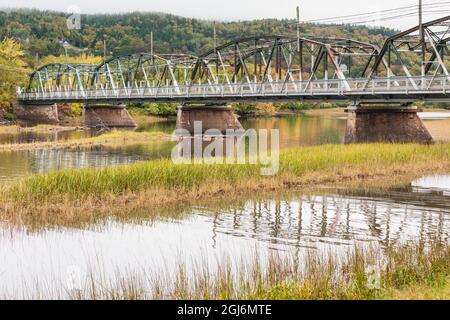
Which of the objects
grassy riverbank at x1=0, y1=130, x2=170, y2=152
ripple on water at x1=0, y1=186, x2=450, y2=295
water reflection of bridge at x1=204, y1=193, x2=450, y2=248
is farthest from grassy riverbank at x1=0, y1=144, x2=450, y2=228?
grassy riverbank at x1=0, y1=130, x2=170, y2=152

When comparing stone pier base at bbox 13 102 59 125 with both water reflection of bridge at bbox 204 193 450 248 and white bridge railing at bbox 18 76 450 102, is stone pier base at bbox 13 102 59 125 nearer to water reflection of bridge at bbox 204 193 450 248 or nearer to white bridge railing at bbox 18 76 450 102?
white bridge railing at bbox 18 76 450 102

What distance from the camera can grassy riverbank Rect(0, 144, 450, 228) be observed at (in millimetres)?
24234

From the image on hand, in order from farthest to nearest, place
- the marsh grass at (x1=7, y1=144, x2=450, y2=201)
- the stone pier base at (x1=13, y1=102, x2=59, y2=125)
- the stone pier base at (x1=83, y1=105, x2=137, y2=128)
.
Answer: the stone pier base at (x1=13, y1=102, x2=59, y2=125) → the stone pier base at (x1=83, y1=105, x2=137, y2=128) → the marsh grass at (x1=7, y1=144, x2=450, y2=201)

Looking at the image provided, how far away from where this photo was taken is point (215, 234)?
71.6 feet

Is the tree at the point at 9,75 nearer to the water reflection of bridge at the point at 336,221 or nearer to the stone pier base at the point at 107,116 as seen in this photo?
the stone pier base at the point at 107,116

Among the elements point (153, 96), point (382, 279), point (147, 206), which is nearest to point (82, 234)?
point (147, 206)

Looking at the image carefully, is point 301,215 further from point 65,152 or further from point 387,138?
point 65,152

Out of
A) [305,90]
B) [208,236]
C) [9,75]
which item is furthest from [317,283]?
[9,75]

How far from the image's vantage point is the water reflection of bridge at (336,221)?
2116 centimetres

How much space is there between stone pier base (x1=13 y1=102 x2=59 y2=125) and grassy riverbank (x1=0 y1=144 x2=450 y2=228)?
7971 cm

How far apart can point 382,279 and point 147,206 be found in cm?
1345

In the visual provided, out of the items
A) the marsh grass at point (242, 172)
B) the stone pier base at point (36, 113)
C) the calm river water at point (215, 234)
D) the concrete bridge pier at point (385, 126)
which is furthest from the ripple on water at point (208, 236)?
the stone pier base at point (36, 113)

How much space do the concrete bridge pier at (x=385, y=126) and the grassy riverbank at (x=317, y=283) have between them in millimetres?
35306
